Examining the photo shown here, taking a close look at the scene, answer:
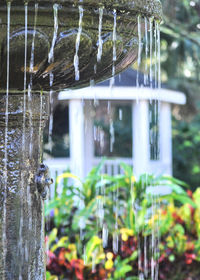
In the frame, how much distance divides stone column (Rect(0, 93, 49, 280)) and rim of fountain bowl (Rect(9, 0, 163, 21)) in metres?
0.58

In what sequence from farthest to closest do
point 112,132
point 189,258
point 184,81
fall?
point 184,81 < point 112,132 < point 189,258

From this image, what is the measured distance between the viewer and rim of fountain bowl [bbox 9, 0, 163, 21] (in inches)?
80.6

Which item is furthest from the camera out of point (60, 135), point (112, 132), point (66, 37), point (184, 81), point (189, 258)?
point (184, 81)

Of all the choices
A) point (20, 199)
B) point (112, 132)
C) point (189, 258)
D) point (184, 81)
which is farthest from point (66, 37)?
point (184, 81)

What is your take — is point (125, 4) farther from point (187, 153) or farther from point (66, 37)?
point (187, 153)

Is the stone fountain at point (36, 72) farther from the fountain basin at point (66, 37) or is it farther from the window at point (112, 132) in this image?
the window at point (112, 132)

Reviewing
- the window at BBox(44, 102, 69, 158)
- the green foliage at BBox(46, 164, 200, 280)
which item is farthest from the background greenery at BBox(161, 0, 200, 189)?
the green foliage at BBox(46, 164, 200, 280)

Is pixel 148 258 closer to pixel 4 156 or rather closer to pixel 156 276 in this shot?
pixel 156 276

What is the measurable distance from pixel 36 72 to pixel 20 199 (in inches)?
23.5

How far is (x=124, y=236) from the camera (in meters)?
4.25

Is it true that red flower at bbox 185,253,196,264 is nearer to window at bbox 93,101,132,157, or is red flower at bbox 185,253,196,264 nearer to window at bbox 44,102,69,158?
window at bbox 44,102,69,158

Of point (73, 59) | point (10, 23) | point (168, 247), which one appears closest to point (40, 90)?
point (73, 59)

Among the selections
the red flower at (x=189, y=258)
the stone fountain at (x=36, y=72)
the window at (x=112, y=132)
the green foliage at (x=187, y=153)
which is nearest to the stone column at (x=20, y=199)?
the stone fountain at (x=36, y=72)

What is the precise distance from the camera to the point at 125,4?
2.20m
